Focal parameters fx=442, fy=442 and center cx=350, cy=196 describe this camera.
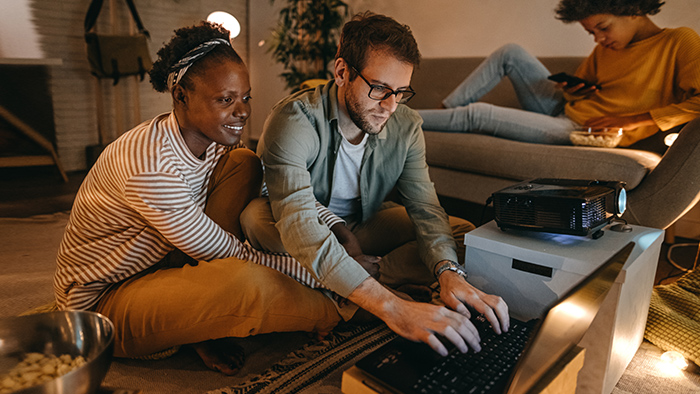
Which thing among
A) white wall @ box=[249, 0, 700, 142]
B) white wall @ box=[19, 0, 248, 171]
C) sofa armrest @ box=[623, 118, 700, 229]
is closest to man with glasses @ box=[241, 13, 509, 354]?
sofa armrest @ box=[623, 118, 700, 229]

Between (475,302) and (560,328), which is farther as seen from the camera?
(475,302)

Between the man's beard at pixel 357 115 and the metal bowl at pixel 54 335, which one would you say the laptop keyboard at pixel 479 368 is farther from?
the man's beard at pixel 357 115

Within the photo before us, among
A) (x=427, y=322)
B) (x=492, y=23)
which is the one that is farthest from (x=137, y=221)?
(x=492, y=23)

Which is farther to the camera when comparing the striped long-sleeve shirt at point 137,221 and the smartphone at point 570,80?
the smartphone at point 570,80

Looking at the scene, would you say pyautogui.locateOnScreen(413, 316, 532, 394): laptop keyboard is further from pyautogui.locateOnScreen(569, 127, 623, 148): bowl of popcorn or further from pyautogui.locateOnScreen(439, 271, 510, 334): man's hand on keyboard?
pyautogui.locateOnScreen(569, 127, 623, 148): bowl of popcorn

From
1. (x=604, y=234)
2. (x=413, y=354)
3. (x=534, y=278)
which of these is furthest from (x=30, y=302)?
(x=604, y=234)

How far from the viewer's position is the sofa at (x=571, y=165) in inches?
55.0

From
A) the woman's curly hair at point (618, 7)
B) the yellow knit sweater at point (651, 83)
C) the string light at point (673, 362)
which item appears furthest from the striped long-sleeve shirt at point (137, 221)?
Result: the woman's curly hair at point (618, 7)

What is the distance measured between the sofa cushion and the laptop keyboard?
103cm

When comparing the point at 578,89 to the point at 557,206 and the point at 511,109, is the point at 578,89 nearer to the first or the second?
the point at 511,109

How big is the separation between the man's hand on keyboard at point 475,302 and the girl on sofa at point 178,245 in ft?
1.16

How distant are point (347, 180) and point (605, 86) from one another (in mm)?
1332

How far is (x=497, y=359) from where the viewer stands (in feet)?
2.21

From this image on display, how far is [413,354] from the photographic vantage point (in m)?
0.66
